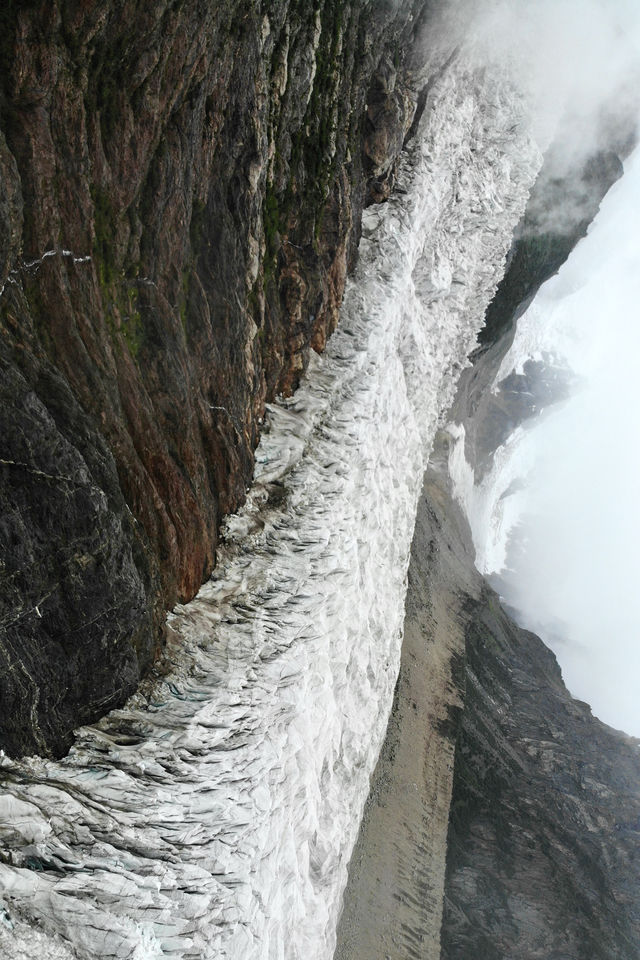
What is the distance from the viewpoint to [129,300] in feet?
25.7

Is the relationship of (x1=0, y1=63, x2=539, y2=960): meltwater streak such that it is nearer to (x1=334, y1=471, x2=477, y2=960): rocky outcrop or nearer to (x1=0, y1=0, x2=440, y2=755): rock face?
(x1=0, y1=0, x2=440, y2=755): rock face

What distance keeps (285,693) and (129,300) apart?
4783 millimetres

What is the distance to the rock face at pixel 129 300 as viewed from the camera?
19.8 feet

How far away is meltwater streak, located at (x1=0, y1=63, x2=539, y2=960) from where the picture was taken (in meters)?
6.34

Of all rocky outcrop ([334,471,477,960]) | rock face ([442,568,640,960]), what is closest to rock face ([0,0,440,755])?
rocky outcrop ([334,471,477,960])

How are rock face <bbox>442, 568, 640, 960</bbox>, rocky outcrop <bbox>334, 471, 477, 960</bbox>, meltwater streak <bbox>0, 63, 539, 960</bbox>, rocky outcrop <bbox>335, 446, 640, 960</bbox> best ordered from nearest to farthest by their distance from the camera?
meltwater streak <bbox>0, 63, 539, 960</bbox>, rocky outcrop <bbox>334, 471, 477, 960</bbox>, rocky outcrop <bbox>335, 446, 640, 960</bbox>, rock face <bbox>442, 568, 640, 960</bbox>

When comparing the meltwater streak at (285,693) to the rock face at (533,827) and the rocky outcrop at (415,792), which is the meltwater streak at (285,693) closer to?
the rocky outcrop at (415,792)

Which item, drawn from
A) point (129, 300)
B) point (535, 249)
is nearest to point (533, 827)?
point (129, 300)

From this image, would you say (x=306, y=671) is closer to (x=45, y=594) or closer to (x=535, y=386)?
(x=45, y=594)

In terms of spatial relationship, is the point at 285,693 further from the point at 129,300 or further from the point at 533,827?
the point at 533,827

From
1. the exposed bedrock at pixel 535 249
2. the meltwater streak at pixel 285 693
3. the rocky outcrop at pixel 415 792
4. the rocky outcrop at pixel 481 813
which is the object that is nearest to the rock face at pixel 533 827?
the rocky outcrop at pixel 481 813

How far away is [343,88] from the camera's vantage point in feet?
41.3

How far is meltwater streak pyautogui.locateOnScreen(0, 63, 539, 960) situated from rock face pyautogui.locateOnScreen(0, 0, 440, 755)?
527 millimetres

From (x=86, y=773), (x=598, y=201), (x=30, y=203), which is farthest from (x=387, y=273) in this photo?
(x=598, y=201)
